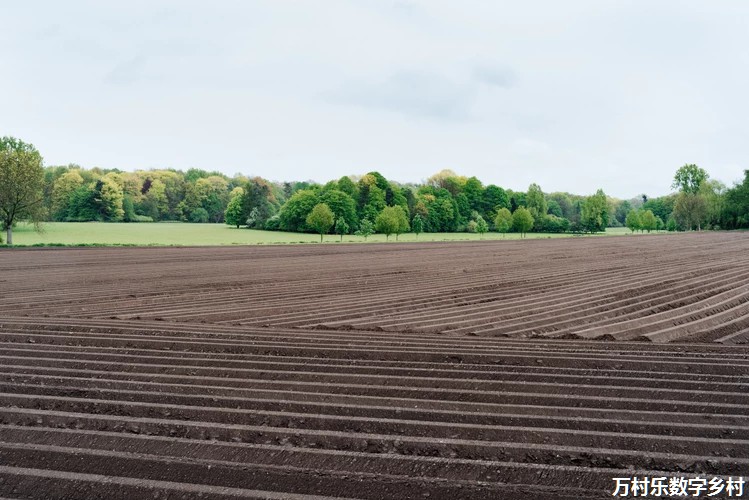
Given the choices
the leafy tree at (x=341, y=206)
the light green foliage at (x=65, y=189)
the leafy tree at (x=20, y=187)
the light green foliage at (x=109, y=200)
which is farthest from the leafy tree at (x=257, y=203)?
the leafy tree at (x=20, y=187)

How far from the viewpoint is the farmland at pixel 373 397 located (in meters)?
4.32

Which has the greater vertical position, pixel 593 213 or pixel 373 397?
pixel 593 213

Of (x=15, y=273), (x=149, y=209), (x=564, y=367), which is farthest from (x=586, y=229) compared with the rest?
(x=564, y=367)

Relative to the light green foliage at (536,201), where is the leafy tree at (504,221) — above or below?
below

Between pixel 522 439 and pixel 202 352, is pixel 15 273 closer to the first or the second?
pixel 202 352

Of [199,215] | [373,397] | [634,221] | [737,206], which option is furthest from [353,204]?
[373,397]

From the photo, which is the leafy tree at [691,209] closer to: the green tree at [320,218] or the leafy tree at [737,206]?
the leafy tree at [737,206]

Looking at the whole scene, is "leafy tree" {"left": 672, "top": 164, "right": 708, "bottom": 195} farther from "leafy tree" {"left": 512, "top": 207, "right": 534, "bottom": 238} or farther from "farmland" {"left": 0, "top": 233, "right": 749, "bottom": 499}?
"farmland" {"left": 0, "top": 233, "right": 749, "bottom": 499}

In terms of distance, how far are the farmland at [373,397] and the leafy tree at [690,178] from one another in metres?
86.1

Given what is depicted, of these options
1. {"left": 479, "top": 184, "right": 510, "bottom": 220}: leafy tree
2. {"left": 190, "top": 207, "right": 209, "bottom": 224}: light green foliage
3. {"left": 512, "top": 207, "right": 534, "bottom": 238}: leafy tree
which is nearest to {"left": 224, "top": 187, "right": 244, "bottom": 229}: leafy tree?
{"left": 190, "top": 207, "right": 209, "bottom": 224}: light green foliage

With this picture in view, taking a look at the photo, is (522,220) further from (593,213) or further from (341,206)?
(341,206)

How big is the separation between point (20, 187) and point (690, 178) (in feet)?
291

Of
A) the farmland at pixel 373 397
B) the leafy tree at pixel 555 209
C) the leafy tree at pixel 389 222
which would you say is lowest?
the farmland at pixel 373 397

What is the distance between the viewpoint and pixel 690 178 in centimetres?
8856
